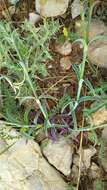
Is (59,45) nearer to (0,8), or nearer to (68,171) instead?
(0,8)

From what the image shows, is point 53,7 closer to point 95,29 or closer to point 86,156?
point 95,29

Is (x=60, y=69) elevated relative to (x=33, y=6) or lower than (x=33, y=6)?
lower

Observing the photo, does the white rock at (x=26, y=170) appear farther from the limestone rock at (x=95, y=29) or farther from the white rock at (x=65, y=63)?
the limestone rock at (x=95, y=29)

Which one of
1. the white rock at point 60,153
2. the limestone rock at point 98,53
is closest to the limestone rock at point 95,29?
the limestone rock at point 98,53

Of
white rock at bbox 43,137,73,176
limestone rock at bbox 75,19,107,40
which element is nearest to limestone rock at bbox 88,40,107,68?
limestone rock at bbox 75,19,107,40

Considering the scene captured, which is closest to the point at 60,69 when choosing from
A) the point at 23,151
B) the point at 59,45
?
the point at 59,45
